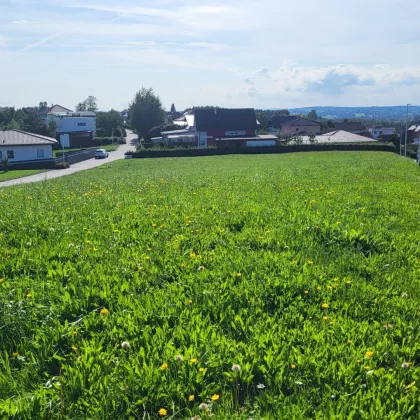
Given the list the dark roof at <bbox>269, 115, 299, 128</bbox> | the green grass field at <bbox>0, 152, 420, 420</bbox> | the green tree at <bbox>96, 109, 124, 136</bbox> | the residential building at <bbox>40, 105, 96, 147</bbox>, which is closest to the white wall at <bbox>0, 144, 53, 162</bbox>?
the residential building at <bbox>40, 105, 96, 147</bbox>

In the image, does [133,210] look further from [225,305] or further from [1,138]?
[1,138]

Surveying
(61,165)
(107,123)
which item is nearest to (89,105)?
(107,123)

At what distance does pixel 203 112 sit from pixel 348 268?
269 ft

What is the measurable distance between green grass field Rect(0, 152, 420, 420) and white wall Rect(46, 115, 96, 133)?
9440 centimetres

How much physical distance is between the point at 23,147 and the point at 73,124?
40864mm

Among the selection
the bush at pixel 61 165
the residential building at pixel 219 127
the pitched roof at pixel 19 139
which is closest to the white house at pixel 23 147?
the pitched roof at pixel 19 139

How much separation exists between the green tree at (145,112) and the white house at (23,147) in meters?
37.7

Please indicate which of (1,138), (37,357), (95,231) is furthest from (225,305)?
(1,138)

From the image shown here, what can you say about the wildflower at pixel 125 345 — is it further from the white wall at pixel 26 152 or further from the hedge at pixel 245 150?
the white wall at pixel 26 152

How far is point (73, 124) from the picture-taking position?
321 ft

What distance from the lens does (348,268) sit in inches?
211

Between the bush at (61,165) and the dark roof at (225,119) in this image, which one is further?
the dark roof at (225,119)

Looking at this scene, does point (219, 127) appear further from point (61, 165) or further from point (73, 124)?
point (61, 165)

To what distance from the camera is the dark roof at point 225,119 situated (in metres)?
83.5
